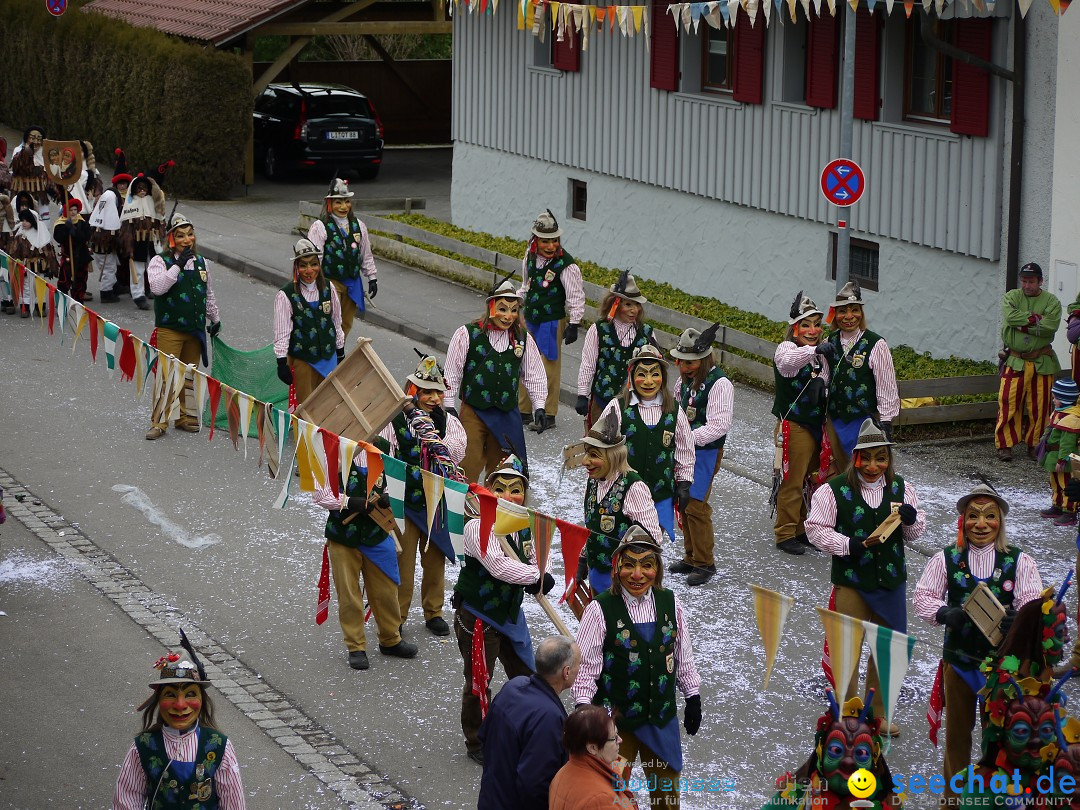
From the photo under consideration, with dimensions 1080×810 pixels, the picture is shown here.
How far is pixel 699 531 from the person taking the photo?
1092cm

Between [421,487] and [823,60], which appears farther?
[823,60]

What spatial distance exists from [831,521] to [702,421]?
7.85 feet

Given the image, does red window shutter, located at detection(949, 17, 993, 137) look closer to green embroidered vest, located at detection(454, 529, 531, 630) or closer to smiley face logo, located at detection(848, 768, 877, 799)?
green embroidered vest, located at detection(454, 529, 531, 630)

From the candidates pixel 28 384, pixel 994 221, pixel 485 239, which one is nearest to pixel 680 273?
pixel 485 239

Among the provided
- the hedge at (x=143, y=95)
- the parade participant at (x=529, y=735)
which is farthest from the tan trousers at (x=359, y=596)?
the hedge at (x=143, y=95)

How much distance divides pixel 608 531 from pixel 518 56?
45.2ft

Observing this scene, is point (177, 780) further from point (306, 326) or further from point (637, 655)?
point (306, 326)

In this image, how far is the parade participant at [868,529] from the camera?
27.8ft

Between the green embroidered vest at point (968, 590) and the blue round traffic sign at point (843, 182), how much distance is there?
720cm

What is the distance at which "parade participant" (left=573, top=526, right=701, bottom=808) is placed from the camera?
23.6 feet

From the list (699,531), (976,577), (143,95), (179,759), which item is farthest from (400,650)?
(143,95)

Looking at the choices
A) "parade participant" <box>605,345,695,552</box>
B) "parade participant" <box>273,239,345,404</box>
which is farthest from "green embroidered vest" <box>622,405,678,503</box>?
"parade participant" <box>273,239,345,404</box>

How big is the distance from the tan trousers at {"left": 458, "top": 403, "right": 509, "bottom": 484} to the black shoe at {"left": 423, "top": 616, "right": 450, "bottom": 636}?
1.77 m

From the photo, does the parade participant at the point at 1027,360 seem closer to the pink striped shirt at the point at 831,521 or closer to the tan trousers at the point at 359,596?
the pink striped shirt at the point at 831,521
